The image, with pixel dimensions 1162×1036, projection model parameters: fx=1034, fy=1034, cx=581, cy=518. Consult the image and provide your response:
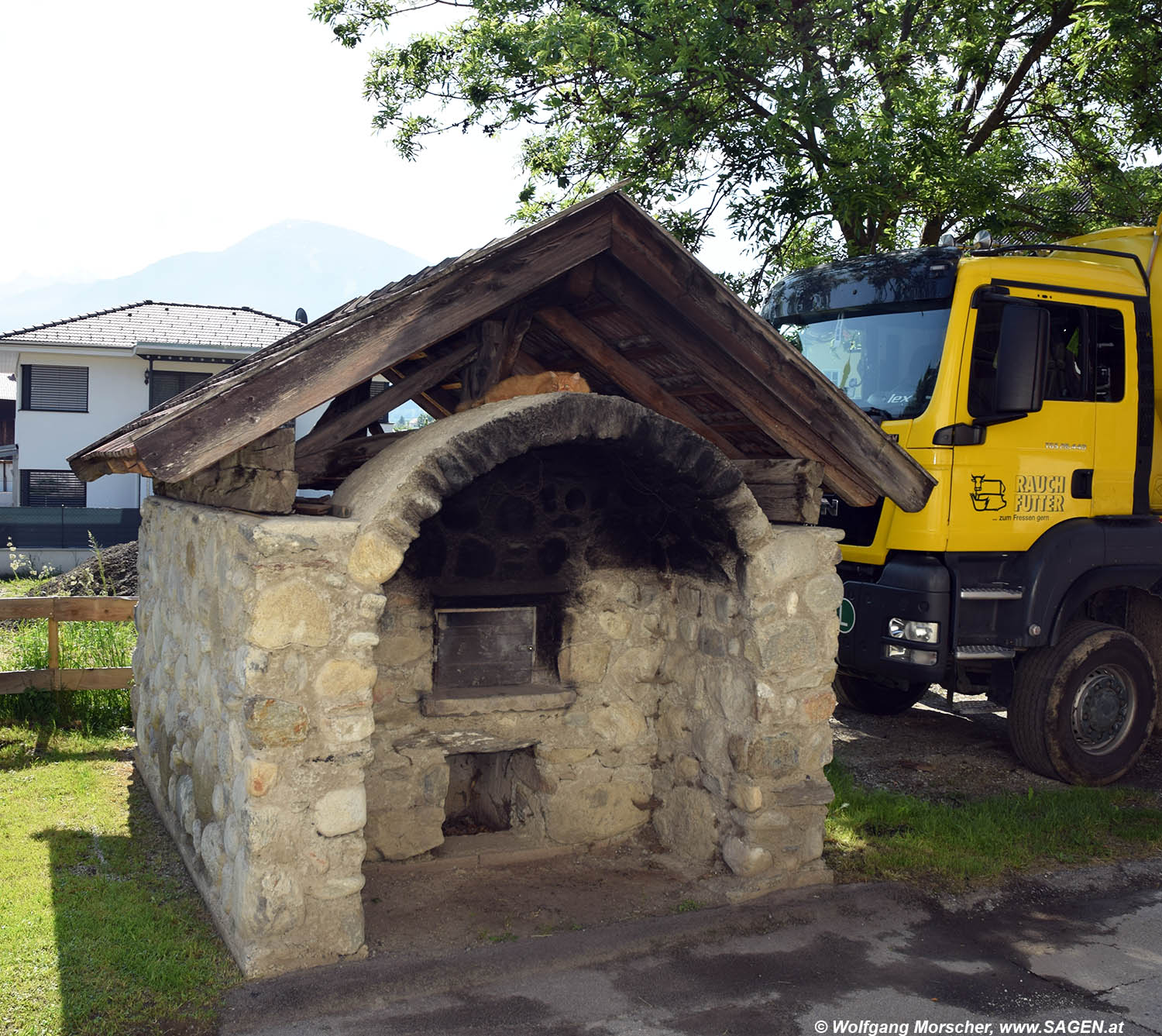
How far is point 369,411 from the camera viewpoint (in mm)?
4836

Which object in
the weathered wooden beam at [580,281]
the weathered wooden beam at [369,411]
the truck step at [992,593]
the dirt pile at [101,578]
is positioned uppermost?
the weathered wooden beam at [580,281]

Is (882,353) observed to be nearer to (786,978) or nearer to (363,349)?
(363,349)

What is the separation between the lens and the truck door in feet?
20.6

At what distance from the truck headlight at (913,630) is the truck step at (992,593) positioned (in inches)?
10.3

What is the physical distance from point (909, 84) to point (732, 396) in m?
6.26

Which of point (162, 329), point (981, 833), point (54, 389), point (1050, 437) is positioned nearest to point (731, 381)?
point (1050, 437)

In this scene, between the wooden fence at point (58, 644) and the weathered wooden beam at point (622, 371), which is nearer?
the weathered wooden beam at point (622, 371)

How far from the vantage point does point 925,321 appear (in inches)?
256

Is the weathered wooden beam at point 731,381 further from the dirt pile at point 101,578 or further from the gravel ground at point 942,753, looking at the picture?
the dirt pile at point 101,578

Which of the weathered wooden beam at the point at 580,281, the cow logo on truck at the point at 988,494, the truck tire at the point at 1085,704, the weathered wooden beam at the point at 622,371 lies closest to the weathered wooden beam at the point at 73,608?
the weathered wooden beam at the point at 622,371

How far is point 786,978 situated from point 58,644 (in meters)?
5.83

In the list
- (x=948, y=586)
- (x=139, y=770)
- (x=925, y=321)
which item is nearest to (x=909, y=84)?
(x=925, y=321)

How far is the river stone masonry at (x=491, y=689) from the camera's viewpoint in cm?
419

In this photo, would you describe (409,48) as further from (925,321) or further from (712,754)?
(712,754)
